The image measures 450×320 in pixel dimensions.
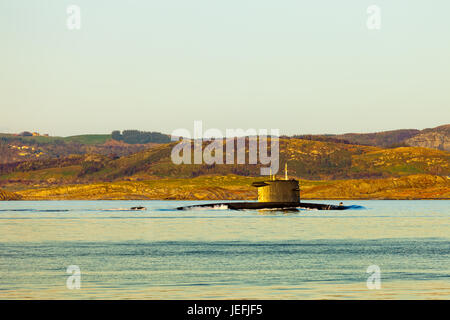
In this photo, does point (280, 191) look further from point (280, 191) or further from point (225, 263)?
point (225, 263)

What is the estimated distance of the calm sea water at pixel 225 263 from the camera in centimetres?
3200

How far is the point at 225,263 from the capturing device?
4353 cm

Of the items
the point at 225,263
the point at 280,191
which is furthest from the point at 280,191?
the point at 225,263

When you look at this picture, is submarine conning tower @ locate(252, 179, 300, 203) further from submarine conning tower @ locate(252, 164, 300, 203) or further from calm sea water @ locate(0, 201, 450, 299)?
calm sea water @ locate(0, 201, 450, 299)

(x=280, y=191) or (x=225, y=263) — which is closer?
(x=225, y=263)

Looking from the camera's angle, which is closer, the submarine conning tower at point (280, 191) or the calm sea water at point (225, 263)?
the calm sea water at point (225, 263)

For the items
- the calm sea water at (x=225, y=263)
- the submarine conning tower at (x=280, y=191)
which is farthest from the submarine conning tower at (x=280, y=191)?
the calm sea water at (x=225, y=263)

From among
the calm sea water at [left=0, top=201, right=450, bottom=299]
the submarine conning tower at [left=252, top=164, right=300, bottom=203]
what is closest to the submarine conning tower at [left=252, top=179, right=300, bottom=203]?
the submarine conning tower at [left=252, top=164, right=300, bottom=203]

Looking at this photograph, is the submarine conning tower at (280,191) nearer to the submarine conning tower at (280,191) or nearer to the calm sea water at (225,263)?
the submarine conning tower at (280,191)

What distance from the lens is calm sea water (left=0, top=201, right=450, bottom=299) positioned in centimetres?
3200

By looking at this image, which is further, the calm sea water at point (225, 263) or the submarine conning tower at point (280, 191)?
the submarine conning tower at point (280, 191)
